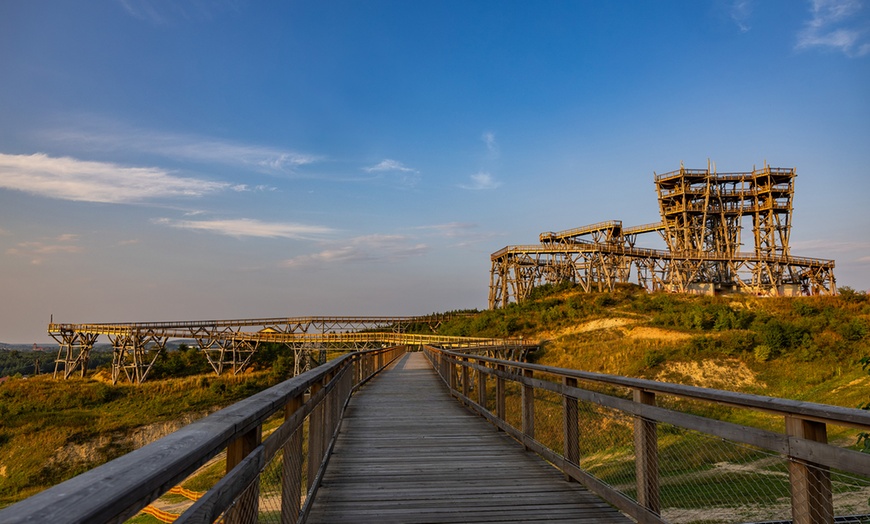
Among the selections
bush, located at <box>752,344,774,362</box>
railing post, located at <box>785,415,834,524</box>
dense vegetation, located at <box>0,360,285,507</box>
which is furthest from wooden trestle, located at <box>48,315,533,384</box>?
railing post, located at <box>785,415,834,524</box>

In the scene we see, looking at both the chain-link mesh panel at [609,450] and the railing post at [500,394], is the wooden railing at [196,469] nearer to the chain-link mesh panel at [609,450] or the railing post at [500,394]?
the railing post at [500,394]

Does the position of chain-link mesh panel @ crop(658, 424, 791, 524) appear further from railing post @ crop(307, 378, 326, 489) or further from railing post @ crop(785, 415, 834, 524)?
railing post @ crop(307, 378, 326, 489)

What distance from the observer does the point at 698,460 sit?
1366 cm

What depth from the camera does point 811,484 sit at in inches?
109

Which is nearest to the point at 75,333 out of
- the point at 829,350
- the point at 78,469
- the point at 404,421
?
the point at 78,469

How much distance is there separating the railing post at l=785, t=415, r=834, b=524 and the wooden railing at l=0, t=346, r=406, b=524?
9.29 feet

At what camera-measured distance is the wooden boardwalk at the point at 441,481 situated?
4577mm

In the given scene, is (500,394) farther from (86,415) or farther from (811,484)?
(86,415)

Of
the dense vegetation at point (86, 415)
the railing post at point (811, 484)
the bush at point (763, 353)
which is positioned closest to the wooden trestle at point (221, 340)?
the dense vegetation at point (86, 415)

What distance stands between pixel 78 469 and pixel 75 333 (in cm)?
3185

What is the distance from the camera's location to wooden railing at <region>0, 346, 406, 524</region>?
1.08 metres

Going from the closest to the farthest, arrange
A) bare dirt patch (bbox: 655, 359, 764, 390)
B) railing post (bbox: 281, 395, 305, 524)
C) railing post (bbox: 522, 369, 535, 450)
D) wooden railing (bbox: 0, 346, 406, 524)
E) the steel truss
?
1. wooden railing (bbox: 0, 346, 406, 524)
2. railing post (bbox: 281, 395, 305, 524)
3. railing post (bbox: 522, 369, 535, 450)
4. bare dirt patch (bbox: 655, 359, 764, 390)
5. the steel truss

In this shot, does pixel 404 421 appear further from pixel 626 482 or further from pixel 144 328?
pixel 144 328

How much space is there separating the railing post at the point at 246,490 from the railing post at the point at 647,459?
3.02m
